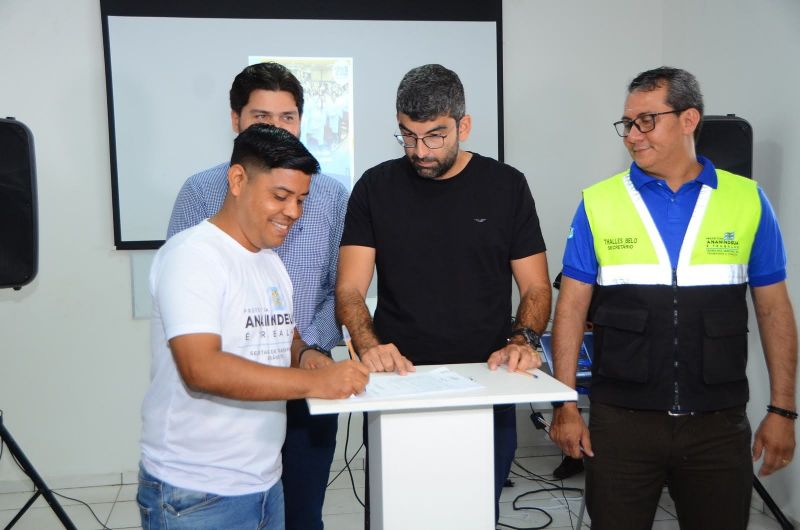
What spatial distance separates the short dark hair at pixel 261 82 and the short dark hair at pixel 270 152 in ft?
1.67

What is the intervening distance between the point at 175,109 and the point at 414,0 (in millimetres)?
1385

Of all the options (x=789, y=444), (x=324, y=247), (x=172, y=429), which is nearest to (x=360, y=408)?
(x=172, y=429)

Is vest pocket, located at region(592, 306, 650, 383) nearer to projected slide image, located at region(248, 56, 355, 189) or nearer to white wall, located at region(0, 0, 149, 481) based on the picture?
projected slide image, located at region(248, 56, 355, 189)

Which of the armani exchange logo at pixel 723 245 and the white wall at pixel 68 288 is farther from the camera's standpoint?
the white wall at pixel 68 288

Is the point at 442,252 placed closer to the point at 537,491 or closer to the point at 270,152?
the point at 270,152

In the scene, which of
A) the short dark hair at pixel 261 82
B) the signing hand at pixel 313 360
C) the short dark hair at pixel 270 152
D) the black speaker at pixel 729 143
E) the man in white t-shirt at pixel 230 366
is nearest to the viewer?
the man in white t-shirt at pixel 230 366

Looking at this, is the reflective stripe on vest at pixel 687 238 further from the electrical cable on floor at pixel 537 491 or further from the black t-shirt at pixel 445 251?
the electrical cable on floor at pixel 537 491

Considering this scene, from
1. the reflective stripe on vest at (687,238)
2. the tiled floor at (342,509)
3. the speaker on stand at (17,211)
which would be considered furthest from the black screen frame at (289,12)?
the reflective stripe on vest at (687,238)

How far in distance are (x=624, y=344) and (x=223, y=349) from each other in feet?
3.34

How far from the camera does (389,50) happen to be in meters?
3.94

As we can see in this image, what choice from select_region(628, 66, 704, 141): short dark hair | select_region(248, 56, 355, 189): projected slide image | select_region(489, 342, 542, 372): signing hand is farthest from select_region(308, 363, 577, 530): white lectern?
select_region(248, 56, 355, 189): projected slide image

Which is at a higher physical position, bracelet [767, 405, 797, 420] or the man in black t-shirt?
the man in black t-shirt

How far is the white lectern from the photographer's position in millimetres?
1626

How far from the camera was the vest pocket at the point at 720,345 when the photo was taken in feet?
6.03
